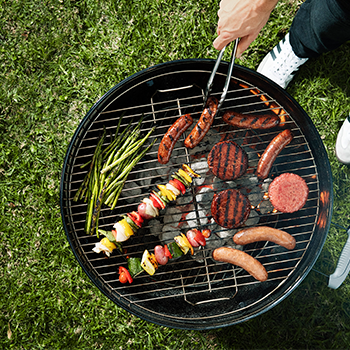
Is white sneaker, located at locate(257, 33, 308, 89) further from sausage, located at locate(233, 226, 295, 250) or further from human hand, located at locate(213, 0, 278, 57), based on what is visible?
sausage, located at locate(233, 226, 295, 250)

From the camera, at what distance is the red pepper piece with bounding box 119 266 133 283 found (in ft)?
11.7

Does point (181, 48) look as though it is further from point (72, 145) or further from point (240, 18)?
point (72, 145)

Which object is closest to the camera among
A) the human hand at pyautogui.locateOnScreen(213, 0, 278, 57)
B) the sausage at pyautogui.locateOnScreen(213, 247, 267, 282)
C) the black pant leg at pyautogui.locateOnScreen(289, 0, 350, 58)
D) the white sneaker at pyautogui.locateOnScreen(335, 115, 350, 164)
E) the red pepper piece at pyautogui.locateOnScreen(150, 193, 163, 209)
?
the human hand at pyautogui.locateOnScreen(213, 0, 278, 57)

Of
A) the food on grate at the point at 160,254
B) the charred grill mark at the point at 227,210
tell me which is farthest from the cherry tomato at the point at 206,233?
the food on grate at the point at 160,254

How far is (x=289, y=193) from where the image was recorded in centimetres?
361

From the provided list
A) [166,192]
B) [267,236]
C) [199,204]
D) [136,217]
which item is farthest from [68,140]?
[267,236]

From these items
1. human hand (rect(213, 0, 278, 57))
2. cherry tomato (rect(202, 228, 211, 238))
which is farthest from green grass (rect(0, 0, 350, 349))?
human hand (rect(213, 0, 278, 57))

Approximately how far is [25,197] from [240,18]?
13.0 ft

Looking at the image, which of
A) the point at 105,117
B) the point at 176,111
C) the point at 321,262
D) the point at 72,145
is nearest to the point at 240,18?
the point at 176,111

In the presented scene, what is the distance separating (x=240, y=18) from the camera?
275 cm

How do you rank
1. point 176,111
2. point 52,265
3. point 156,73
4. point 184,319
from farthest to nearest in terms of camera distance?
point 52,265 → point 176,111 → point 156,73 → point 184,319

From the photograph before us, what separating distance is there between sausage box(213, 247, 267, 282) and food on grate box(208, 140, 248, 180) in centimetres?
94

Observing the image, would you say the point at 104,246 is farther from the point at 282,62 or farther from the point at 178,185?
the point at 282,62

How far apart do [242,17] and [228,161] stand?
163 centimetres
